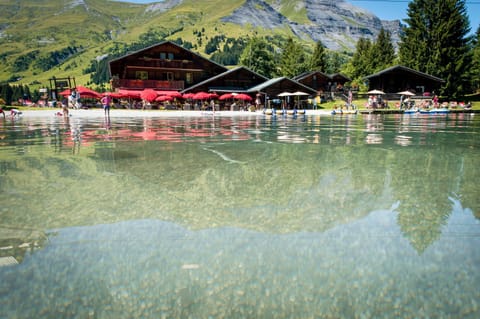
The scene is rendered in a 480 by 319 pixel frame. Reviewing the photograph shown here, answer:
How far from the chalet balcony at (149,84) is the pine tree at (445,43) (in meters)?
37.6

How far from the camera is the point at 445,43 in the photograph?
51.2 m

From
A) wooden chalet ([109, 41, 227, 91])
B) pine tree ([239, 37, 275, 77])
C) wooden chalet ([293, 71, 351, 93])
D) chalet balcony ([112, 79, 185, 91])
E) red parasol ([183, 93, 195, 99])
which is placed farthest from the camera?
pine tree ([239, 37, 275, 77])

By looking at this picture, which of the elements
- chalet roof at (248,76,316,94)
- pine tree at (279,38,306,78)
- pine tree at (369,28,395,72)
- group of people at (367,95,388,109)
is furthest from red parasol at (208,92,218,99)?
pine tree at (369,28,395,72)

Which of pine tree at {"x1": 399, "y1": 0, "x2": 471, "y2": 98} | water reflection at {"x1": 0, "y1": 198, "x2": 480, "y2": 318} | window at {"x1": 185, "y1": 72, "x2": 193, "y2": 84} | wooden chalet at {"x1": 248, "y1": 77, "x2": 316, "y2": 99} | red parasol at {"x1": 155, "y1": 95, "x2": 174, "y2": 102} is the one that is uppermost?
pine tree at {"x1": 399, "y1": 0, "x2": 471, "y2": 98}

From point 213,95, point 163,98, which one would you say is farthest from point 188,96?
point 163,98

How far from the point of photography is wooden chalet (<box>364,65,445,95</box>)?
169 ft

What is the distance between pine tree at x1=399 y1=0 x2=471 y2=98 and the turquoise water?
55.9m

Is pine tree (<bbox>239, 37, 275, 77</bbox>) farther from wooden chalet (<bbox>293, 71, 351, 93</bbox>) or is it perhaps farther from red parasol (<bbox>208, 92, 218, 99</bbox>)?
red parasol (<bbox>208, 92, 218, 99</bbox>)

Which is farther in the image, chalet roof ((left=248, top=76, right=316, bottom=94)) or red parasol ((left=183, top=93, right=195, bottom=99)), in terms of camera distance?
chalet roof ((left=248, top=76, right=316, bottom=94))

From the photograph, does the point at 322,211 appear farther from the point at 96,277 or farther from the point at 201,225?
the point at 96,277

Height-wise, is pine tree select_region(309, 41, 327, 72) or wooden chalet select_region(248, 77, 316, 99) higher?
pine tree select_region(309, 41, 327, 72)

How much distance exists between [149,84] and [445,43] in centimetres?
4460

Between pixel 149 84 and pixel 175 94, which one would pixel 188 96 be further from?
pixel 149 84

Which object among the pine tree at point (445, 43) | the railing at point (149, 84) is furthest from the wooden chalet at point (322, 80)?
the railing at point (149, 84)
